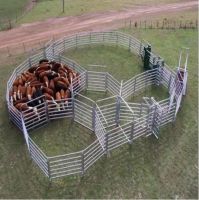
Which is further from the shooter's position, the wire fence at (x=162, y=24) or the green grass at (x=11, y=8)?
the green grass at (x=11, y=8)

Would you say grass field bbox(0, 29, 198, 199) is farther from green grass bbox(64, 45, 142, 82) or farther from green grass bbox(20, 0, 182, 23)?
green grass bbox(20, 0, 182, 23)

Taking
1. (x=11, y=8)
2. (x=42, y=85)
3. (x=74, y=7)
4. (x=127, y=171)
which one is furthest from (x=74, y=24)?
(x=127, y=171)

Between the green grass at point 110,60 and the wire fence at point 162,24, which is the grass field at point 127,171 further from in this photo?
the wire fence at point 162,24

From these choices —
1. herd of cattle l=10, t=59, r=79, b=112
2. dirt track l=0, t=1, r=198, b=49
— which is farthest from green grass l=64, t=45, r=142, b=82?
dirt track l=0, t=1, r=198, b=49

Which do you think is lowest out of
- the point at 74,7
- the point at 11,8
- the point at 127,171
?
the point at 127,171

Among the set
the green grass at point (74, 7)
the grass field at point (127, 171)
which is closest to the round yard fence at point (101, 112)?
the grass field at point (127, 171)

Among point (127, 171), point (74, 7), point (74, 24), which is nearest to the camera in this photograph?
point (127, 171)

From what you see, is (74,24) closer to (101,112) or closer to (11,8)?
(11,8)
